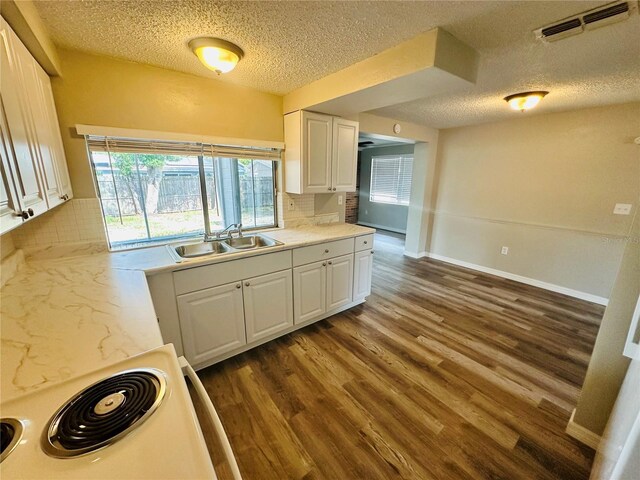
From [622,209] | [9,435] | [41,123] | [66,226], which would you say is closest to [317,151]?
[41,123]

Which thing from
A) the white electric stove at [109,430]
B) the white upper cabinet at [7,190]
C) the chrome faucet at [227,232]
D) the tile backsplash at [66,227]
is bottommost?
the white electric stove at [109,430]

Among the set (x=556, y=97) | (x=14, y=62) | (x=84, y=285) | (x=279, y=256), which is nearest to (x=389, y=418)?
(x=279, y=256)

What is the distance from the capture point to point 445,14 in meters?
1.35

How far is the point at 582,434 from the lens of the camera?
158cm

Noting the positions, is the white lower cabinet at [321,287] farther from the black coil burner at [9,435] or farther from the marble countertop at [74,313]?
the black coil burner at [9,435]

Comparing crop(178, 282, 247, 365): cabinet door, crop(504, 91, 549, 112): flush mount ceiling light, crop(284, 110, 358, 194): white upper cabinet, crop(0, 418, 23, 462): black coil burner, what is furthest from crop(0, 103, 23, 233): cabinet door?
crop(504, 91, 549, 112): flush mount ceiling light

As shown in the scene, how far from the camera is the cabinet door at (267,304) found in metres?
2.18

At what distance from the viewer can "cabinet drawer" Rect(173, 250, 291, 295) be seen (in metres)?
1.84

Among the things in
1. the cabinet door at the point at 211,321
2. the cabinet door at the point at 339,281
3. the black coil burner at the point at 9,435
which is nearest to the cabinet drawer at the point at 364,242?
the cabinet door at the point at 339,281

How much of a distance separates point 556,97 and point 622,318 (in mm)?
2396

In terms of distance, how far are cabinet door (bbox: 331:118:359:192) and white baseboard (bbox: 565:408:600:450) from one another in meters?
2.54

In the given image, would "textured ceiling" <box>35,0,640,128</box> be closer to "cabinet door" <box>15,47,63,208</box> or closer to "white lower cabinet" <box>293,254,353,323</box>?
"cabinet door" <box>15,47,63,208</box>

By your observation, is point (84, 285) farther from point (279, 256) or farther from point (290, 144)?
point (290, 144)

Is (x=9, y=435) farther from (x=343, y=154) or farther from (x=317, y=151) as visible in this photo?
(x=343, y=154)
